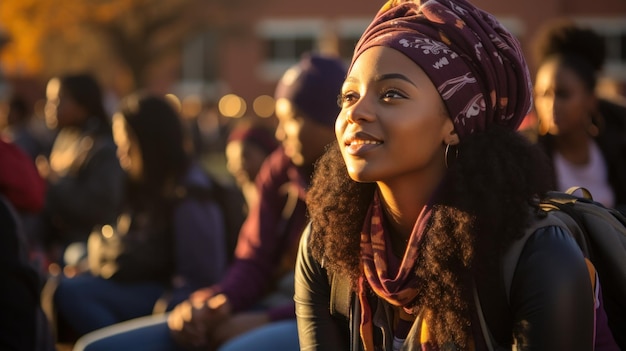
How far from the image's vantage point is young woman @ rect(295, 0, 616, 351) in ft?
7.27

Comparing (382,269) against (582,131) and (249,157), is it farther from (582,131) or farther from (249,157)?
(249,157)

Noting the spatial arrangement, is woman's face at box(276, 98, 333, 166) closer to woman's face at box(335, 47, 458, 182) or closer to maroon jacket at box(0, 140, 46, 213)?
maroon jacket at box(0, 140, 46, 213)

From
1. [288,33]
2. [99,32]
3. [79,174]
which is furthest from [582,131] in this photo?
[288,33]

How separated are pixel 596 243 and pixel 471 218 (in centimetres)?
36

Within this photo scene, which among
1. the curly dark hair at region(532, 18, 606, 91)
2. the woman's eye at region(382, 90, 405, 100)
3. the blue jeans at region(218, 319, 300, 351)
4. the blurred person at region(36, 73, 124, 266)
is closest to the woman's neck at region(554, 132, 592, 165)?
the curly dark hair at region(532, 18, 606, 91)

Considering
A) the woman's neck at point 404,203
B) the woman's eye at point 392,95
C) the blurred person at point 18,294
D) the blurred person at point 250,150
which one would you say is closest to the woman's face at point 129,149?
the blurred person at point 250,150

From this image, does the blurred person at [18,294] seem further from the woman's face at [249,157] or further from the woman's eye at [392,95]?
the woman's face at [249,157]

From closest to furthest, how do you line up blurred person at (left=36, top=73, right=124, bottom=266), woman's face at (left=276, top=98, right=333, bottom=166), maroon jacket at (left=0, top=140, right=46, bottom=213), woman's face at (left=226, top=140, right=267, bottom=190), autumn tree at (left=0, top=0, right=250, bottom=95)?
maroon jacket at (left=0, top=140, right=46, bottom=213) < woman's face at (left=276, top=98, right=333, bottom=166) < woman's face at (left=226, top=140, right=267, bottom=190) < blurred person at (left=36, top=73, right=124, bottom=266) < autumn tree at (left=0, top=0, right=250, bottom=95)

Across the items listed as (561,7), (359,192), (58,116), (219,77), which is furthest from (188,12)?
(359,192)

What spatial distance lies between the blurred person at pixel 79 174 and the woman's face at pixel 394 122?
13.3 ft

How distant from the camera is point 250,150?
5.97 m

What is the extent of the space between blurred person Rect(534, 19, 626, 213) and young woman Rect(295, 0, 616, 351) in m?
2.35

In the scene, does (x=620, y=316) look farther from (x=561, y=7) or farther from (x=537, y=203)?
(x=561, y=7)

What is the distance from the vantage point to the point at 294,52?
42656mm
